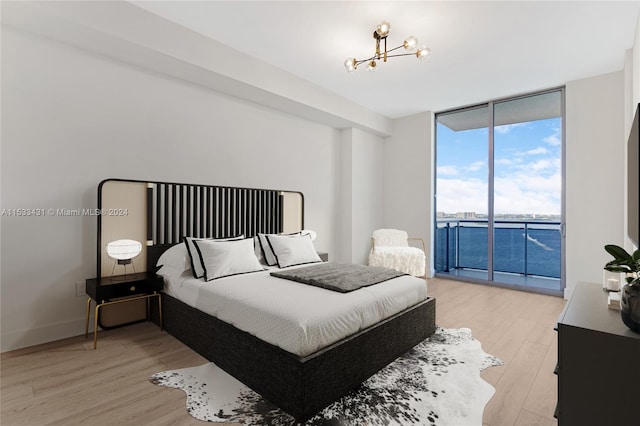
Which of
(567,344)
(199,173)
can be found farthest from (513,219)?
(199,173)

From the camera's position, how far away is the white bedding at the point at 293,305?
1796 mm

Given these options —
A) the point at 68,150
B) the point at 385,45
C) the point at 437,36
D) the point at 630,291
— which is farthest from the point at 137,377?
the point at 437,36

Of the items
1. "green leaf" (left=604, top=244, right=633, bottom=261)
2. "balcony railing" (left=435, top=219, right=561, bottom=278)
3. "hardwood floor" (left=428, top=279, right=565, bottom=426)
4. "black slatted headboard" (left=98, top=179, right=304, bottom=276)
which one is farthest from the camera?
"balcony railing" (left=435, top=219, right=561, bottom=278)

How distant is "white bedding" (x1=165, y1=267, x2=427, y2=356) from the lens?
1.80 meters

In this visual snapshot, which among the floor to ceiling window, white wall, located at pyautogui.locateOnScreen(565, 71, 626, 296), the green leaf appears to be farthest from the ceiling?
the green leaf

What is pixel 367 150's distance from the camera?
18.7 ft

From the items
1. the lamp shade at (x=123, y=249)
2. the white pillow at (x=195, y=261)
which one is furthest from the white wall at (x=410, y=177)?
the lamp shade at (x=123, y=249)

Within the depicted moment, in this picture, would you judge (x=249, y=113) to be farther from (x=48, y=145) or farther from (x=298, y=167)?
(x=48, y=145)

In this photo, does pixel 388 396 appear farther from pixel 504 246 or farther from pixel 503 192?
pixel 504 246

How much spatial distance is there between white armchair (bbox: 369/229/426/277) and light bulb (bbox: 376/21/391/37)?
3023mm

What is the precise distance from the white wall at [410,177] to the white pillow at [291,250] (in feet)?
8.53

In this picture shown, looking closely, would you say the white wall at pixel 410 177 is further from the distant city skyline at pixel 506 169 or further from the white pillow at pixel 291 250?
the white pillow at pixel 291 250

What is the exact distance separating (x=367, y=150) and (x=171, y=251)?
12.5ft

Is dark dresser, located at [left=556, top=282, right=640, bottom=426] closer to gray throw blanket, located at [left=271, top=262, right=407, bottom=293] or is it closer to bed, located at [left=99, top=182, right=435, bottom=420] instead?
bed, located at [left=99, top=182, right=435, bottom=420]
